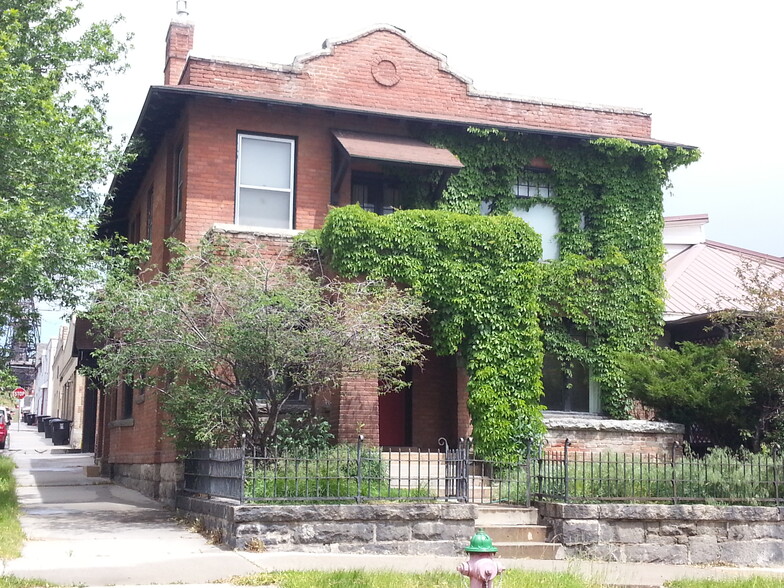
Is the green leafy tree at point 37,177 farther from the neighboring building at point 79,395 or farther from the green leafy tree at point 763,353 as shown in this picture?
the green leafy tree at point 763,353

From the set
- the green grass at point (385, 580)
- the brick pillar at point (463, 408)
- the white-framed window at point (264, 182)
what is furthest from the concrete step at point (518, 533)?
the white-framed window at point (264, 182)

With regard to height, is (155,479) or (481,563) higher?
(481,563)

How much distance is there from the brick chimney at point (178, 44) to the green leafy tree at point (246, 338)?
332 inches

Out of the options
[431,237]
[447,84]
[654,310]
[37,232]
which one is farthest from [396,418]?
[37,232]

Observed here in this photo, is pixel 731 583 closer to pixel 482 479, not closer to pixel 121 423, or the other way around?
pixel 482 479

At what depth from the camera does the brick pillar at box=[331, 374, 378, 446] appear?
54.0ft

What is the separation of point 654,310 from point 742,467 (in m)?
6.15

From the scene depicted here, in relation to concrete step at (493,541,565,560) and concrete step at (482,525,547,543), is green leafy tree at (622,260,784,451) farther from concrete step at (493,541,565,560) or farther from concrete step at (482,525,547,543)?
concrete step at (493,541,565,560)

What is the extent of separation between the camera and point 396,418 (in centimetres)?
1992

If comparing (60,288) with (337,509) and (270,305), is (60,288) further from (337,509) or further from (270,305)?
(337,509)

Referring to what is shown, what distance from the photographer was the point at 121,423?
23.4m

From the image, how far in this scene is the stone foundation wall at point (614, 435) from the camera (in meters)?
18.5

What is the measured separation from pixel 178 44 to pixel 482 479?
13181mm

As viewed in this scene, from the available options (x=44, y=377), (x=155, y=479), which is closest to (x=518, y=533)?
(x=155, y=479)
